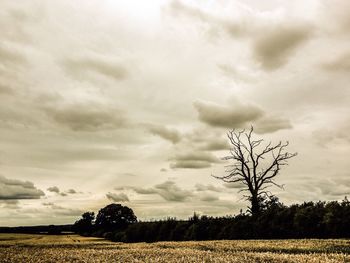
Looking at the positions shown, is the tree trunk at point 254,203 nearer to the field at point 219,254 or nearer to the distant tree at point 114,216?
the field at point 219,254

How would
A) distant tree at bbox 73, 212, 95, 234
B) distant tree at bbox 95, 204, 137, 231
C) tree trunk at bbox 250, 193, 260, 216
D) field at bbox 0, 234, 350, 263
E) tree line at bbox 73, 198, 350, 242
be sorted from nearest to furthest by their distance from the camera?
field at bbox 0, 234, 350, 263 → tree line at bbox 73, 198, 350, 242 → tree trunk at bbox 250, 193, 260, 216 → distant tree at bbox 95, 204, 137, 231 → distant tree at bbox 73, 212, 95, 234

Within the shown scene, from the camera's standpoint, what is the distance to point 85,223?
118438 millimetres

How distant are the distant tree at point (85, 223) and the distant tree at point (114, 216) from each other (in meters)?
8.92

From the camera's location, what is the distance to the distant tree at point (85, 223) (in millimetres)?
116375

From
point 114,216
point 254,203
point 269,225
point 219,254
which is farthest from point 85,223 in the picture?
point 219,254

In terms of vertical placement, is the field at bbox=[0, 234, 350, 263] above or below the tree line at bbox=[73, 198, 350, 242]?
below

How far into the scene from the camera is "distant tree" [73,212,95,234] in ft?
382

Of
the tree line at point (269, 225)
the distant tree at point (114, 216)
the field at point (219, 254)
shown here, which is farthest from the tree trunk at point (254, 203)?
the distant tree at point (114, 216)

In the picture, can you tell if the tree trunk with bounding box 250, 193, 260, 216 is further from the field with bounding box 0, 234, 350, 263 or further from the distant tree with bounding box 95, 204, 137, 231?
the distant tree with bounding box 95, 204, 137, 231

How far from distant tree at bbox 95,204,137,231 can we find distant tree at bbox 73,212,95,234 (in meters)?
8.92

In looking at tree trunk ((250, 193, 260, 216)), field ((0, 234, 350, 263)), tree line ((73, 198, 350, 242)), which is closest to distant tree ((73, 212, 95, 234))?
tree line ((73, 198, 350, 242))

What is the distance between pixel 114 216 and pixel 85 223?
15.6 metres

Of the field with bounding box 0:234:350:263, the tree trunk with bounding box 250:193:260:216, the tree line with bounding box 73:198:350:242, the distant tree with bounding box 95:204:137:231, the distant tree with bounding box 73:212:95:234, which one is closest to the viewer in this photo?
the field with bounding box 0:234:350:263

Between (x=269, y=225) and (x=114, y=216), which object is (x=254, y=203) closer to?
(x=269, y=225)
